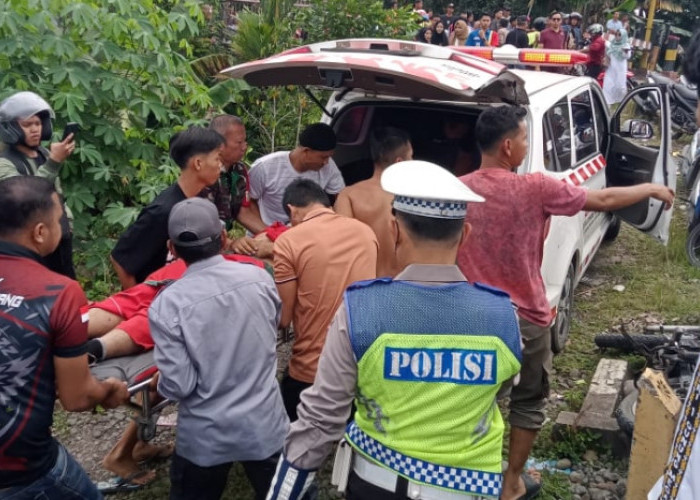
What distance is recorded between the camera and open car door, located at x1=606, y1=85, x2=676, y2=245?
5145mm

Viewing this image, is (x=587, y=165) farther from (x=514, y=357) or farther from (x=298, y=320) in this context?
(x=514, y=357)

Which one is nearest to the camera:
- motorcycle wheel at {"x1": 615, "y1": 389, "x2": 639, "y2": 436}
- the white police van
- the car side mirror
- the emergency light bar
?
motorcycle wheel at {"x1": 615, "y1": 389, "x2": 639, "y2": 436}

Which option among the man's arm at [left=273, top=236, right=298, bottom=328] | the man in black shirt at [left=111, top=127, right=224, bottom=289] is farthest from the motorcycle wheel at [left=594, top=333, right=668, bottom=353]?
the man in black shirt at [left=111, top=127, right=224, bottom=289]

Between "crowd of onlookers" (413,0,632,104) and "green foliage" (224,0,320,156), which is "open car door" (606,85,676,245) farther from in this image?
"crowd of onlookers" (413,0,632,104)

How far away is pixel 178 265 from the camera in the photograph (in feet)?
10.3

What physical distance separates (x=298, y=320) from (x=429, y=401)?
141 centimetres

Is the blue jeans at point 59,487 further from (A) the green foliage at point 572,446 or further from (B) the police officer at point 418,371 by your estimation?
(A) the green foliage at point 572,446

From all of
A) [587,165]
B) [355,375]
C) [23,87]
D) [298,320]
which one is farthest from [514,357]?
[23,87]

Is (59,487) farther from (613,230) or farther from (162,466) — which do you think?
(613,230)

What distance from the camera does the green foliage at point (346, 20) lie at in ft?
26.5

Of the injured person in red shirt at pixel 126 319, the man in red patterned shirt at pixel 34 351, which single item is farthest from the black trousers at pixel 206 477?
the injured person in red shirt at pixel 126 319

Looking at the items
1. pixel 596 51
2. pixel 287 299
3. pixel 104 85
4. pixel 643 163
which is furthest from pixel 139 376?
pixel 596 51

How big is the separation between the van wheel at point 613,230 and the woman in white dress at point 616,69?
6413 millimetres

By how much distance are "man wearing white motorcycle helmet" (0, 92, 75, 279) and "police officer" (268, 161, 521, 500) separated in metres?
2.43
